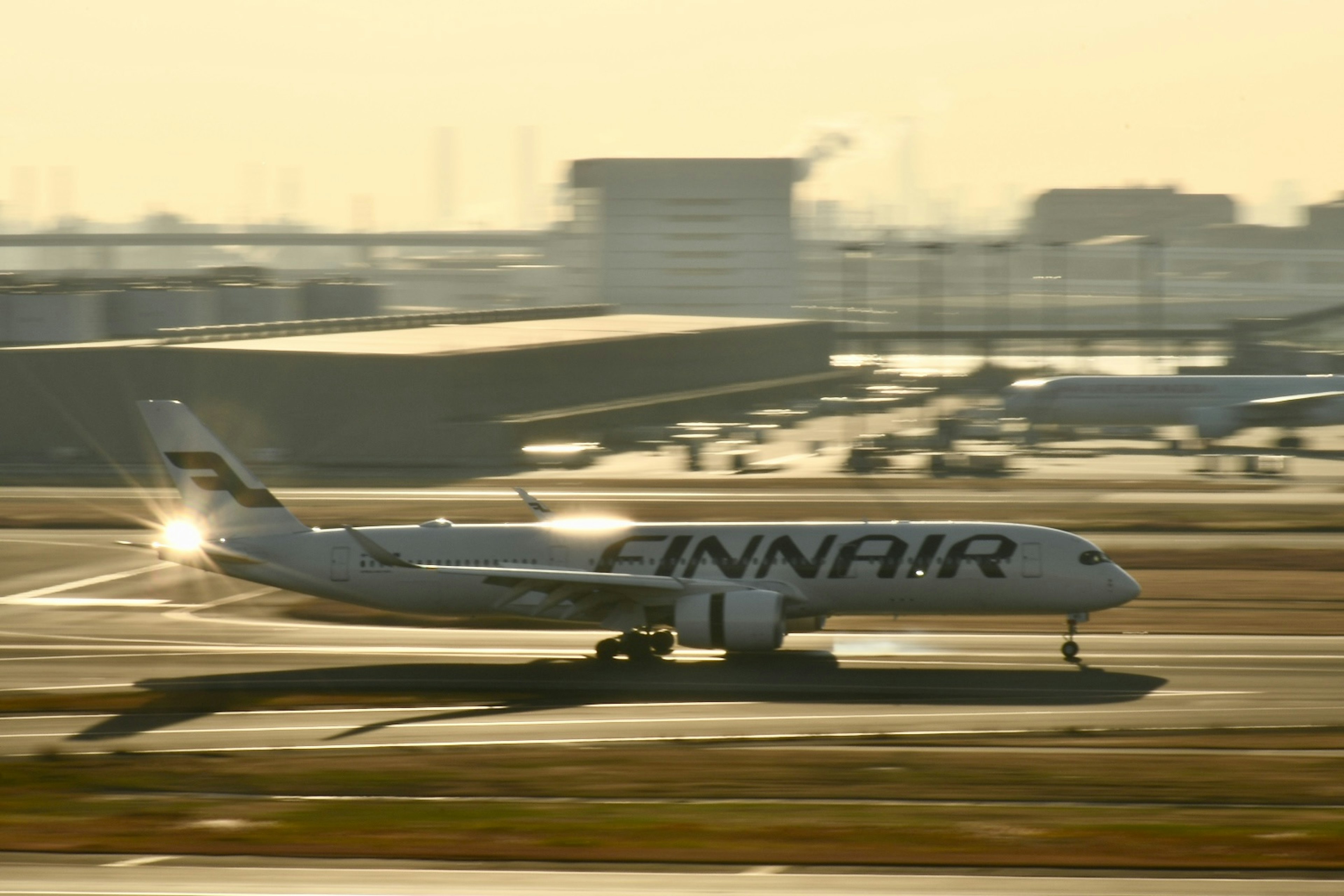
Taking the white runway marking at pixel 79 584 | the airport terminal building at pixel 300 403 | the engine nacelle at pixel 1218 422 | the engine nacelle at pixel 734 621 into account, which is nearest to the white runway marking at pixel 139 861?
the engine nacelle at pixel 734 621

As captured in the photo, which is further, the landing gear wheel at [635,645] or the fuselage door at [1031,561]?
the landing gear wheel at [635,645]

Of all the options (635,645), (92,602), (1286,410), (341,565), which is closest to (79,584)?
(92,602)

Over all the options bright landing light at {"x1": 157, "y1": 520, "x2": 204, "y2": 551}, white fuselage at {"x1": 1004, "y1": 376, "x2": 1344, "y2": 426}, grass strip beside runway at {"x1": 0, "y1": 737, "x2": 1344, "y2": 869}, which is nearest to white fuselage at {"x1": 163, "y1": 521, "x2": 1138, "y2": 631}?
bright landing light at {"x1": 157, "y1": 520, "x2": 204, "y2": 551}

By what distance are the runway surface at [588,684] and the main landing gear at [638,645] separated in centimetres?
50

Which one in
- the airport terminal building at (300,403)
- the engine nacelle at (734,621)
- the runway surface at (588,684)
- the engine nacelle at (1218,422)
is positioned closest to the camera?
the runway surface at (588,684)

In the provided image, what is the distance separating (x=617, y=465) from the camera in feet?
362

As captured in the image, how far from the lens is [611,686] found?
40.0m

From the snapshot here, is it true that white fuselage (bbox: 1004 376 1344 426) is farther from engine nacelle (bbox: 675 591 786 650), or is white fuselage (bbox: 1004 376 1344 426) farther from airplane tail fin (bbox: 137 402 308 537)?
airplane tail fin (bbox: 137 402 308 537)

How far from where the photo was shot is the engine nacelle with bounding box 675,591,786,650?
4075cm

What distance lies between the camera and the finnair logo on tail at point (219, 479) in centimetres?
Answer: 4672

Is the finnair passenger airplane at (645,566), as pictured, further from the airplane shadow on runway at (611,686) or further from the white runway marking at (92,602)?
the white runway marking at (92,602)

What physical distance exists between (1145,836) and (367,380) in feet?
314

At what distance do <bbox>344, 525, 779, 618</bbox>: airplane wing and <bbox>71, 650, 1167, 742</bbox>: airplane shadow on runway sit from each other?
195 cm

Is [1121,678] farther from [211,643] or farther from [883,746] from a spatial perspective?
[211,643]
